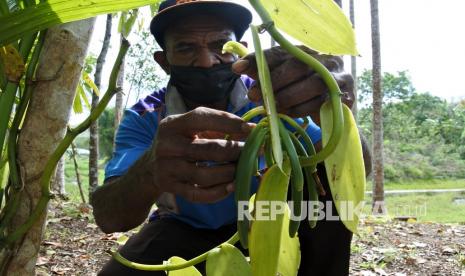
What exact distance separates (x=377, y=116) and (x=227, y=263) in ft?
10.9

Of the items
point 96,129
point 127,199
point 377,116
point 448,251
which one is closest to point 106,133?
point 96,129

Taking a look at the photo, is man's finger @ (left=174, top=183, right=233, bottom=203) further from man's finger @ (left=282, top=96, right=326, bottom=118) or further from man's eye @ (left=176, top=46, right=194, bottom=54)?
man's eye @ (left=176, top=46, right=194, bottom=54)

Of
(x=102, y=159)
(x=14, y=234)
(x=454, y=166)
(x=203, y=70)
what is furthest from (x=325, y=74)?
(x=102, y=159)

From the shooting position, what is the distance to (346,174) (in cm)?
29

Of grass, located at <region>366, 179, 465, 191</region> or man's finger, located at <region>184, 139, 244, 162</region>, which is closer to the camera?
man's finger, located at <region>184, 139, 244, 162</region>

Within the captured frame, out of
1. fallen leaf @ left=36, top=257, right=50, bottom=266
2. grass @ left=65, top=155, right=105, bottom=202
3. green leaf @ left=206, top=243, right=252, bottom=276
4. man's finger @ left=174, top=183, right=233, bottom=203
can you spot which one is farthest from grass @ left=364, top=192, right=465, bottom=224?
green leaf @ left=206, top=243, right=252, bottom=276

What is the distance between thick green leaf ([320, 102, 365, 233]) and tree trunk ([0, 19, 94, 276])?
0.33m

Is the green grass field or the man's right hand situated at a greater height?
the man's right hand

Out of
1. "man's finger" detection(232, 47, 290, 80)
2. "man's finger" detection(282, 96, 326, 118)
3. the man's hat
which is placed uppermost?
the man's hat

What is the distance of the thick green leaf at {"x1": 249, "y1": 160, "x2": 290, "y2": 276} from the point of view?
0.27 meters

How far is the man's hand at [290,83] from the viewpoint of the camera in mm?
389

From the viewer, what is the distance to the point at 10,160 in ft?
1.63

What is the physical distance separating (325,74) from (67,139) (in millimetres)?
264

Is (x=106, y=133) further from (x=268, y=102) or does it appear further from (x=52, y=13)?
(x=268, y=102)
